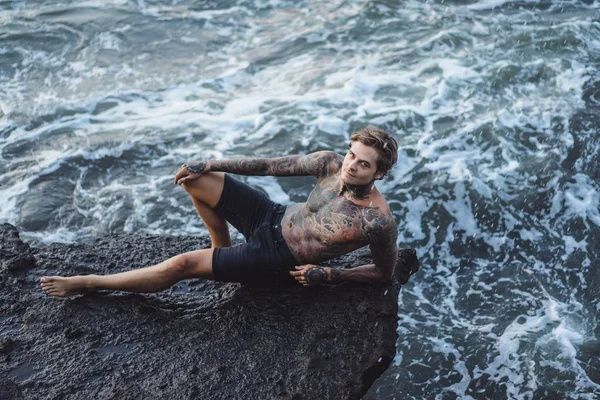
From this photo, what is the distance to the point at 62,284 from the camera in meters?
4.62

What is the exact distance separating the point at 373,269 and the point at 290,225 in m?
0.65

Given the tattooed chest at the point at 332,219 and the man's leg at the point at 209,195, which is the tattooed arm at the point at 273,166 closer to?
the man's leg at the point at 209,195

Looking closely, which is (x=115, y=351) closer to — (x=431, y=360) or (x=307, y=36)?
(x=431, y=360)

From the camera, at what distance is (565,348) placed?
5895mm

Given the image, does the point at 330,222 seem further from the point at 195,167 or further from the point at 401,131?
the point at 401,131

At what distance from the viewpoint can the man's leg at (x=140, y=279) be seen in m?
4.63

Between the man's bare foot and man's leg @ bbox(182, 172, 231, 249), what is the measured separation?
92 centimetres

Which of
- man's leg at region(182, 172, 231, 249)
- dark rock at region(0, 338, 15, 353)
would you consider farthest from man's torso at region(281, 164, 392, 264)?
dark rock at region(0, 338, 15, 353)

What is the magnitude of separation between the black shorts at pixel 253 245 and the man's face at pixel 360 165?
0.74 metres

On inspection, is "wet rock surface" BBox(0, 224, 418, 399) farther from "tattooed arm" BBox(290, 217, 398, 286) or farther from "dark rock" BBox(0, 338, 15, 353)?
"tattooed arm" BBox(290, 217, 398, 286)

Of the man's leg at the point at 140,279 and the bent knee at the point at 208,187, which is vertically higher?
the bent knee at the point at 208,187

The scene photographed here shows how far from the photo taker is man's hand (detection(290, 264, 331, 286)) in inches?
180

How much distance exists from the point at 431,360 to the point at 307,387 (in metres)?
1.98

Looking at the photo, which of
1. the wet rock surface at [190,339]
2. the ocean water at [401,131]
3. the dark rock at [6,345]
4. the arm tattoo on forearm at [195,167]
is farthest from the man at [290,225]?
the ocean water at [401,131]
